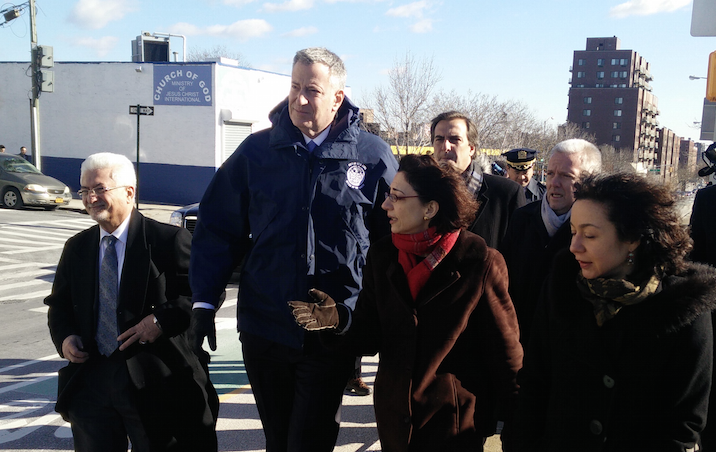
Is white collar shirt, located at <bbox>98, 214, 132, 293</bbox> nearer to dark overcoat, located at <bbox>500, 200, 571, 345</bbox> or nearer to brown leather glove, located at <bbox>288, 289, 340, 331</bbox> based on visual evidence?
brown leather glove, located at <bbox>288, 289, 340, 331</bbox>

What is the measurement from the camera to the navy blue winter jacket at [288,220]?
2977mm

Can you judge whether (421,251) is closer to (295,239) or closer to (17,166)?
(295,239)

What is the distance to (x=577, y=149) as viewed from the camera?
355 centimetres

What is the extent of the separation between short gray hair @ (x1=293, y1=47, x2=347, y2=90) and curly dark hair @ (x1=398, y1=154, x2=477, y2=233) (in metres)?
0.74

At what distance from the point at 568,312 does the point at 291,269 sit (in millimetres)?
1316

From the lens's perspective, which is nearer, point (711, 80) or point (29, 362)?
point (711, 80)

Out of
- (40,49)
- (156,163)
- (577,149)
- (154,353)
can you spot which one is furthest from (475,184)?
(156,163)

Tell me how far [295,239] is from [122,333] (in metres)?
1.00

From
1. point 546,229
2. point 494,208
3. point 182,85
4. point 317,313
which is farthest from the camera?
point 182,85

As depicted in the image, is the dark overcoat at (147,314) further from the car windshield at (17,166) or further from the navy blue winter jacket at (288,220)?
the car windshield at (17,166)

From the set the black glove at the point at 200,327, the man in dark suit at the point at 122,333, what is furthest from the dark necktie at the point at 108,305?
the black glove at the point at 200,327

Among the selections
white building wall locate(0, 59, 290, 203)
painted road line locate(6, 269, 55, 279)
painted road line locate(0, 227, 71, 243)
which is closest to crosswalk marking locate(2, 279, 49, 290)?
painted road line locate(6, 269, 55, 279)

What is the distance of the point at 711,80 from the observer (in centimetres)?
548

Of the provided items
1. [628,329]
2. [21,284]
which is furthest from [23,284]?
[628,329]
